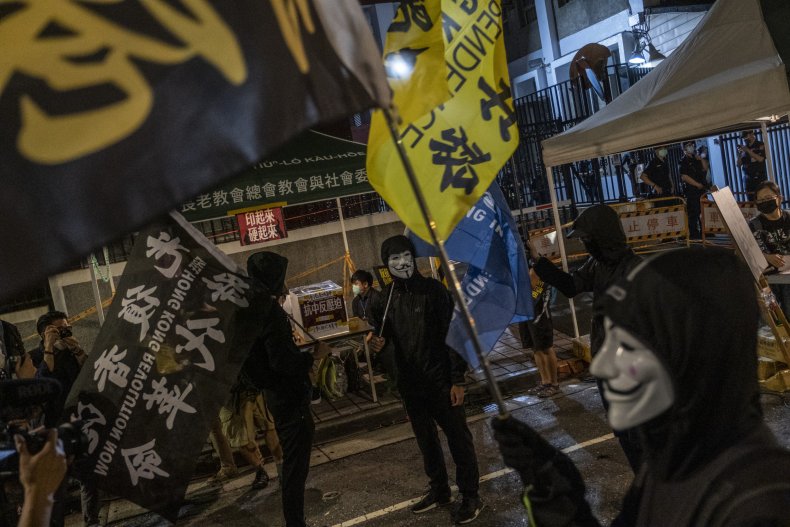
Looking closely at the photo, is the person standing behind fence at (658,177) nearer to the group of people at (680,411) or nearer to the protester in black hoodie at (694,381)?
the group of people at (680,411)

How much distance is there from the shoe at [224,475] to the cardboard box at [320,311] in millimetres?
1858

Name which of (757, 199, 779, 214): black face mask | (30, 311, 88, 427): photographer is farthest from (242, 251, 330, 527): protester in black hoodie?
(757, 199, 779, 214): black face mask

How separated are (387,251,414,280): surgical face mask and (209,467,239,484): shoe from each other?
3.18 metres

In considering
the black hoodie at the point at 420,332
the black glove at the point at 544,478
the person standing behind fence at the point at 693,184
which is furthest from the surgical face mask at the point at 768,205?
the black glove at the point at 544,478

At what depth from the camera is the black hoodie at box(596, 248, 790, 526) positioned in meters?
1.49

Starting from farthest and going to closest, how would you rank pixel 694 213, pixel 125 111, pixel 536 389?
pixel 694 213 < pixel 536 389 < pixel 125 111

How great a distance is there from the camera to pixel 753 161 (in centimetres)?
1248

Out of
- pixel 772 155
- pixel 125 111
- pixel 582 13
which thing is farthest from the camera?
pixel 582 13

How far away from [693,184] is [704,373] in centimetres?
1283

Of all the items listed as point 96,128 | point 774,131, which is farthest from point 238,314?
point 774,131

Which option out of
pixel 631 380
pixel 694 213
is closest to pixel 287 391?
pixel 631 380

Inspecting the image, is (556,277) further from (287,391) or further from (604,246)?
(287,391)

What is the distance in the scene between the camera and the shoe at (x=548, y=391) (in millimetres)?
7445

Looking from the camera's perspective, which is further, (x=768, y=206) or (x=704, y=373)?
(x=768, y=206)
